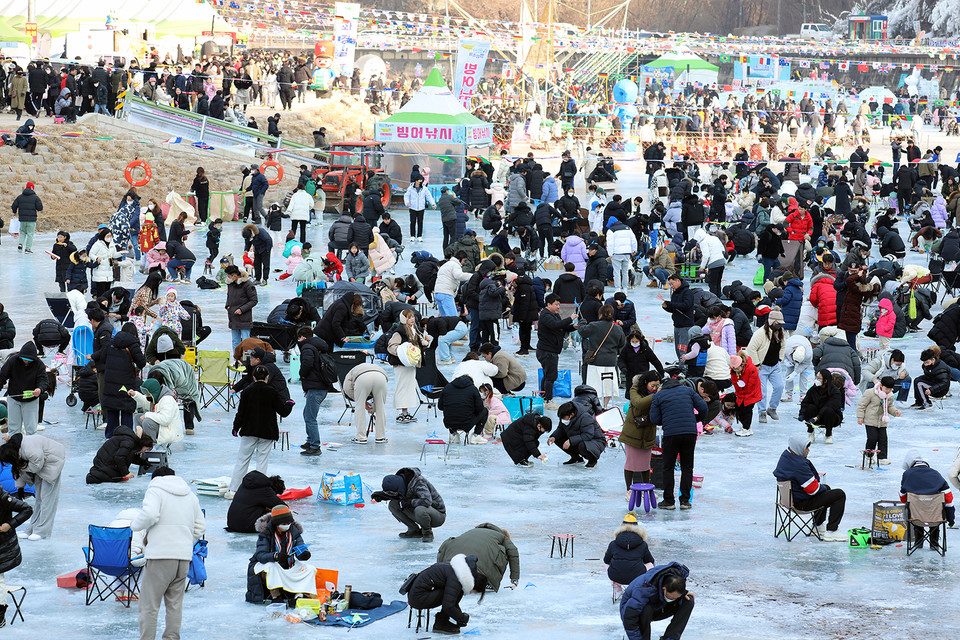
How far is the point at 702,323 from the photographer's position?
1648cm

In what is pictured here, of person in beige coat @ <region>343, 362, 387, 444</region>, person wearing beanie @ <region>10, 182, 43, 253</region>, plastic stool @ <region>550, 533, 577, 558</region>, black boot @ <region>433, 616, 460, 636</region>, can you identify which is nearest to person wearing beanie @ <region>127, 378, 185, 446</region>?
person in beige coat @ <region>343, 362, 387, 444</region>

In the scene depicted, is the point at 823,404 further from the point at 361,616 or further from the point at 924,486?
the point at 361,616

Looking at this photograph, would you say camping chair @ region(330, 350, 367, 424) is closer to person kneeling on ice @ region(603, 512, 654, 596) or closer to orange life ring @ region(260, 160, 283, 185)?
person kneeling on ice @ region(603, 512, 654, 596)

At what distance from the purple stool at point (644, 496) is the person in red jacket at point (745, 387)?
10.1ft

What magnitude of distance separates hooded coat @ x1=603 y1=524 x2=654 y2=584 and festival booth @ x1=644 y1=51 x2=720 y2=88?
169 ft

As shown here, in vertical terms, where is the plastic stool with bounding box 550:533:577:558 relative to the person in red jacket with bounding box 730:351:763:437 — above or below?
below

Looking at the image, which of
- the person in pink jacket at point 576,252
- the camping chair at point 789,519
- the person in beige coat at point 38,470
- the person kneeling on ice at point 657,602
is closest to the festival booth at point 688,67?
the person in pink jacket at point 576,252

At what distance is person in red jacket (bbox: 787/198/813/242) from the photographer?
22922 millimetres

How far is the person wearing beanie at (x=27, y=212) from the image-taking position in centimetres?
2566

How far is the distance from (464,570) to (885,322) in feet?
36.2

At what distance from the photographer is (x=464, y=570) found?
29.9 feet

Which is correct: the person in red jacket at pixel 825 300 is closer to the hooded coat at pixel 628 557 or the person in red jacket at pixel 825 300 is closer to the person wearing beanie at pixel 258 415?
the person wearing beanie at pixel 258 415

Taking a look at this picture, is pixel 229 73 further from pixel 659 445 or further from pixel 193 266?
pixel 659 445

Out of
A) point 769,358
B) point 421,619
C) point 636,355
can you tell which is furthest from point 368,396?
point 421,619
